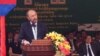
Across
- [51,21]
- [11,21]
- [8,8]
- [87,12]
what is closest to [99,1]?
[87,12]

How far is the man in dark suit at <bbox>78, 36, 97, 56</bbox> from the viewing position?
43.1 feet

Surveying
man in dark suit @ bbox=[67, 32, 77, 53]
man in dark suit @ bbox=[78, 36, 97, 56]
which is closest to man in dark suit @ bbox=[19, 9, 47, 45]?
man in dark suit @ bbox=[78, 36, 97, 56]

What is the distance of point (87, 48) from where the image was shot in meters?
13.3

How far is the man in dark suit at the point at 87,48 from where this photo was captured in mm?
13125

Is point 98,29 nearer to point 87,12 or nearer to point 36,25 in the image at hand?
point 87,12

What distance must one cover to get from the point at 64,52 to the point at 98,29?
6.23m

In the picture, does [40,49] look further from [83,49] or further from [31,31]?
[83,49]

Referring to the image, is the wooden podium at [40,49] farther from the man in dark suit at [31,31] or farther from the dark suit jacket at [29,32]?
the dark suit jacket at [29,32]

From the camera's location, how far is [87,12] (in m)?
15.5

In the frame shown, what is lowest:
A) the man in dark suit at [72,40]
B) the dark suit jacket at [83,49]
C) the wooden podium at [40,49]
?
the man in dark suit at [72,40]

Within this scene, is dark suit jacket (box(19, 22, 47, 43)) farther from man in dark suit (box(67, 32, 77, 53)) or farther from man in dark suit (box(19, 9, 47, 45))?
man in dark suit (box(67, 32, 77, 53))

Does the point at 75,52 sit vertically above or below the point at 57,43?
below

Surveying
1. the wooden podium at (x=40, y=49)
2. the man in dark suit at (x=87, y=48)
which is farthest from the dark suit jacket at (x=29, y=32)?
the man in dark suit at (x=87, y=48)

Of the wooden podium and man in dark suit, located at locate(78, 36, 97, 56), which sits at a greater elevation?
the wooden podium
